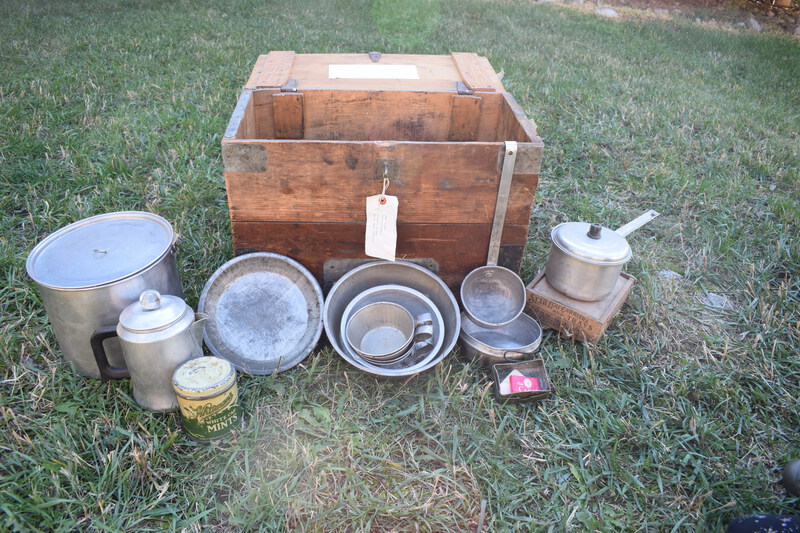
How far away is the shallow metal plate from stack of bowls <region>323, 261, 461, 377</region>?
140 millimetres

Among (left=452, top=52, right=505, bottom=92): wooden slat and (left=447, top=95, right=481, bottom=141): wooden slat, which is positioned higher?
(left=452, top=52, right=505, bottom=92): wooden slat

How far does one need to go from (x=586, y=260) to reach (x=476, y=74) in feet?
5.09

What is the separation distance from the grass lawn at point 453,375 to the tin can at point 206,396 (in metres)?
0.09

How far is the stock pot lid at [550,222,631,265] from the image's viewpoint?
266 centimetres

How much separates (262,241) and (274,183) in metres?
0.35

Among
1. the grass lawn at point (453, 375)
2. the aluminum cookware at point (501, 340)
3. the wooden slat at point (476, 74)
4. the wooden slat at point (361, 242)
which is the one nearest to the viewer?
the grass lawn at point (453, 375)

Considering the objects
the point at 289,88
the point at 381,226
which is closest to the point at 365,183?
the point at 381,226

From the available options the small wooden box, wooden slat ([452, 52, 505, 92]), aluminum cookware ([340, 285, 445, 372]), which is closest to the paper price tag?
aluminum cookware ([340, 285, 445, 372])

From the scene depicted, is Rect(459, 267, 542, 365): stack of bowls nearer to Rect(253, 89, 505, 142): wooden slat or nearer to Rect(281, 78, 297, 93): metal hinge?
Rect(253, 89, 505, 142): wooden slat

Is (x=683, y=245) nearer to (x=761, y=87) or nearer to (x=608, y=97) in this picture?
(x=608, y=97)

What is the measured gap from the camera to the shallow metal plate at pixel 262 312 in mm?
2590

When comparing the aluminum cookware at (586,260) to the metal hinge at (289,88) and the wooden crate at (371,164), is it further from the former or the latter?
the metal hinge at (289,88)

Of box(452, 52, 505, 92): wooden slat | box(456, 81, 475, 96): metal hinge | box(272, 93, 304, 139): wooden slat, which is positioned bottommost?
box(272, 93, 304, 139): wooden slat

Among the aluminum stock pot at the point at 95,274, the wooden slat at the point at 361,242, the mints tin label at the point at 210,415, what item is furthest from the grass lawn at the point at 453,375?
the wooden slat at the point at 361,242
